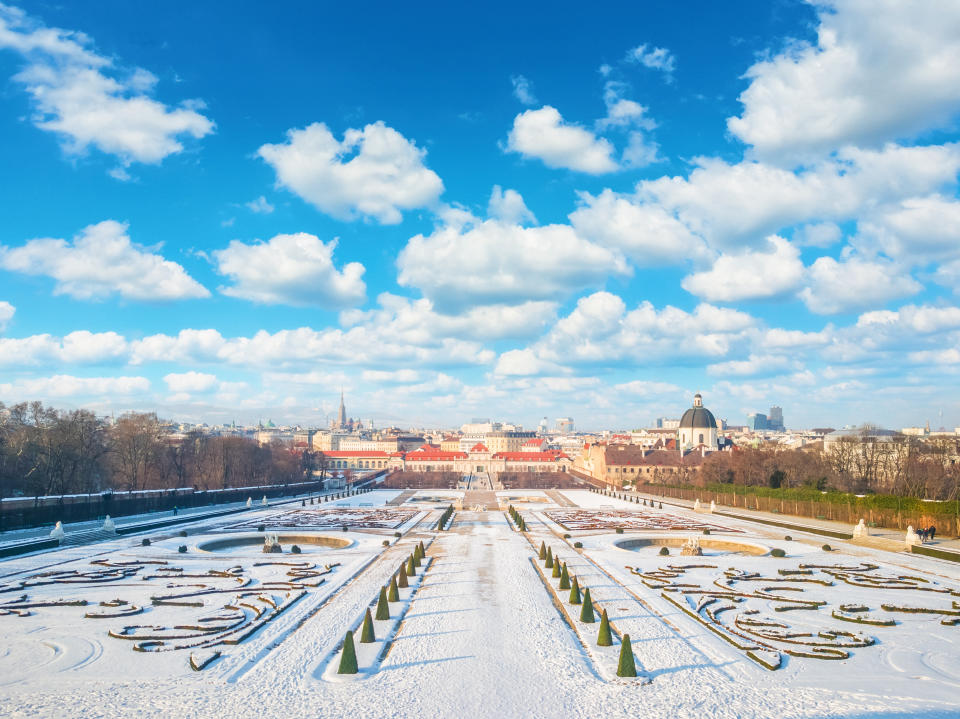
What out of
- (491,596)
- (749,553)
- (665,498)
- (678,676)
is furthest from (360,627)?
(665,498)

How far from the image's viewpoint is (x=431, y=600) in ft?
66.2

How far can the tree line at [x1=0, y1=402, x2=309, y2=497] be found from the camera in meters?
53.9

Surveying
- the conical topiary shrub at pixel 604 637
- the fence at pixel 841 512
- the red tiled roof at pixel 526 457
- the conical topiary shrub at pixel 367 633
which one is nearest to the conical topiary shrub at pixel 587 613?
the conical topiary shrub at pixel 604 637

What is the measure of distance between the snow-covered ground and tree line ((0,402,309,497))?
98.4 feet

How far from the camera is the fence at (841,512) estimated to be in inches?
1446

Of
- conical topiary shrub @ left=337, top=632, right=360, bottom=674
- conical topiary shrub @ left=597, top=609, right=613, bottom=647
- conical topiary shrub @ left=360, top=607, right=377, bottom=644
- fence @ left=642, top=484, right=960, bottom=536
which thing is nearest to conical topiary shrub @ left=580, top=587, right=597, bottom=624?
conical topiary shrub @ left=597, top=609, right=613, bottom=647

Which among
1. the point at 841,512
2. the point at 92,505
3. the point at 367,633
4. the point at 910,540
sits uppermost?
the point at 367,633

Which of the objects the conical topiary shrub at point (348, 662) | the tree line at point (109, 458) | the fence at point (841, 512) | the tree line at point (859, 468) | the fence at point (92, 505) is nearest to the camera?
the conical topiary shrub at point (348, 662)

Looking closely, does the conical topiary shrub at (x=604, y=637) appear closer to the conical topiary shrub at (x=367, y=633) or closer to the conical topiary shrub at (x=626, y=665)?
the conical topiary shrub at (x=626, y=665)

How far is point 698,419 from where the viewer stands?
5625 inches

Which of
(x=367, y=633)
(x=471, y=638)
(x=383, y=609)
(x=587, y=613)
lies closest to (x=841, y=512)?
(x=587, y=613)

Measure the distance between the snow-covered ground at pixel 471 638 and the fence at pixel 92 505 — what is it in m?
→ 8.12

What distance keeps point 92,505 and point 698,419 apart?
125 m

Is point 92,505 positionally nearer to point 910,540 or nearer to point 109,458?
point 109,458
